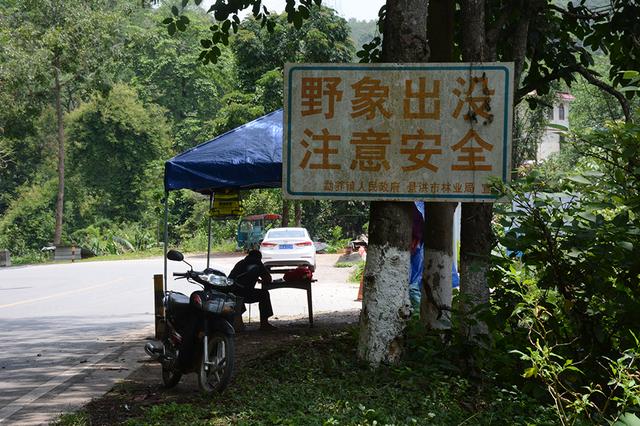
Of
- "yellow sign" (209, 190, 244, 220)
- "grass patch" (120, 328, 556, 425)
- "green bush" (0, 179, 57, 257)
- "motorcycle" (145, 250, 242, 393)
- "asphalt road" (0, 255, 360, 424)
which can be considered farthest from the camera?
"green bush" (0, 179, 57, 257)

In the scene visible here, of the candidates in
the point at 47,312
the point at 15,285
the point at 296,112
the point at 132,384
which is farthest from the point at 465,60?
the point at 15,285

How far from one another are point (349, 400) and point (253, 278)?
258 inches

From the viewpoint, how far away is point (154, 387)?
9094 mm

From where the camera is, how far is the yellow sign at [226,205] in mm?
14461

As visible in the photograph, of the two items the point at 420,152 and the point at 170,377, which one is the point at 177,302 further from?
the point at 420,152

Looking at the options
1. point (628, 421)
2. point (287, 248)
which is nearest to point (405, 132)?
point (628, 421)

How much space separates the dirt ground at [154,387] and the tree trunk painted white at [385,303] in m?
1.25

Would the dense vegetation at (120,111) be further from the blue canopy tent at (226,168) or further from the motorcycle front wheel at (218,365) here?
the motorcycle front wheel at (218,365)

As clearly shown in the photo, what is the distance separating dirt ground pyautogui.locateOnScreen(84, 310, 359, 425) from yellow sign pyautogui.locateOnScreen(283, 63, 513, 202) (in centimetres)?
203

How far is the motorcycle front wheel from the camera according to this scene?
7.81 meters

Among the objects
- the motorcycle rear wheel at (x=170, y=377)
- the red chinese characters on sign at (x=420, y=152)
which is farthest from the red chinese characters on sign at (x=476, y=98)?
the motorcycle rear wheel at (x=170, y=377)

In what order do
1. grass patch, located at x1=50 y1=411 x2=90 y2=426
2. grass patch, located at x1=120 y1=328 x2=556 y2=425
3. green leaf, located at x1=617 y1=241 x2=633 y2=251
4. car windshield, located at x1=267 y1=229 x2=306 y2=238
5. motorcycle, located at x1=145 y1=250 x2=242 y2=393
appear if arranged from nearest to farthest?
green leaf, located at x1=617 y1=241 x2=633 y2=251 < grass patch, located at x1=120 y1=328 x2=556 y2=425 < grass patch, located at x1=50 y1=411 x2=90 y2=426 < motorcycle, located at x1=145 y1=250 x2=242 y2=393 < car windshield, located at x1=267 y1=229 x2=306 y2=238

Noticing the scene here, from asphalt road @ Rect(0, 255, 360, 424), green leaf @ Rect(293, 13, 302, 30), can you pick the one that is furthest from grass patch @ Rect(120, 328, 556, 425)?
green leaf @ Rect(293, 13, 302, 30)

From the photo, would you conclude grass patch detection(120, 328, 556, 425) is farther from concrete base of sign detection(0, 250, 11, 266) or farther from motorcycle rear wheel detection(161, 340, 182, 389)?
concrete base of sign detection(0, 250, 11, 266)
